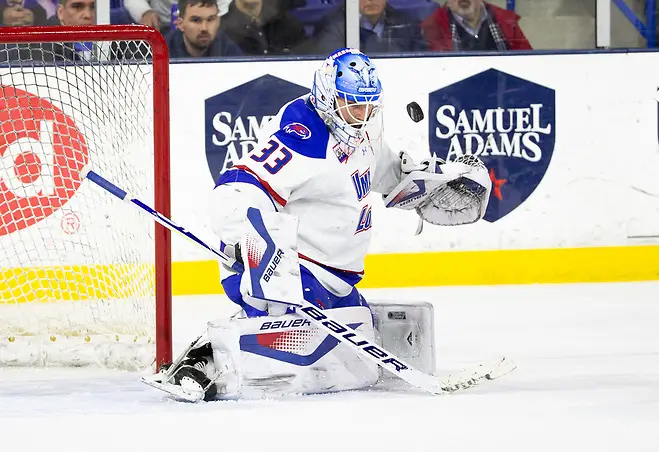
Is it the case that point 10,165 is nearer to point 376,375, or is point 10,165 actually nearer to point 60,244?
point 60,244

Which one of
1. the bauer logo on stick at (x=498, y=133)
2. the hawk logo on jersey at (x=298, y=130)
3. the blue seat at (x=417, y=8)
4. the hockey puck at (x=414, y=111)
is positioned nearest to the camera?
the hawk logo on jersey at (x=298, y=130)

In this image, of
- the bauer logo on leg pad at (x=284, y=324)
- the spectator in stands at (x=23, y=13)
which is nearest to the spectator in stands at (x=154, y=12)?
the spectator in stands at (x=23, y=13)

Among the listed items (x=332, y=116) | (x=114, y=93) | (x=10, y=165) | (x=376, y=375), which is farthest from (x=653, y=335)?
(x=10, y=165)

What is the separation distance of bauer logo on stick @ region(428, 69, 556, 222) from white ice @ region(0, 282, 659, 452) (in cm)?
145

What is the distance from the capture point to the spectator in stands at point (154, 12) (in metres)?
5.63

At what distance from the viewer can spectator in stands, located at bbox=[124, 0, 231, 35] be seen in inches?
222

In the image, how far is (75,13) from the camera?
557 cm

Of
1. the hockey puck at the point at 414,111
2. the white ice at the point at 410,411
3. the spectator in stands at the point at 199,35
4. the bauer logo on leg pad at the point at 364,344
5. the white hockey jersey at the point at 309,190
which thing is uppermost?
the spectator in stands at the point at 199,35

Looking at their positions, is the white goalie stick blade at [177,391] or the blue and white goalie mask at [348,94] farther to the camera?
the blue and white goalie mask at [348,94]

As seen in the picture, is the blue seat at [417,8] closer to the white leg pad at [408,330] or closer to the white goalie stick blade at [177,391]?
the white leg pad at [408,330]

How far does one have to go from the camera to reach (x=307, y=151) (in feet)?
10.4

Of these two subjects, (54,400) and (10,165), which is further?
(10,165)

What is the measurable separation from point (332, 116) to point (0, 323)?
5.01ft

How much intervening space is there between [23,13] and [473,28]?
6.74ft
